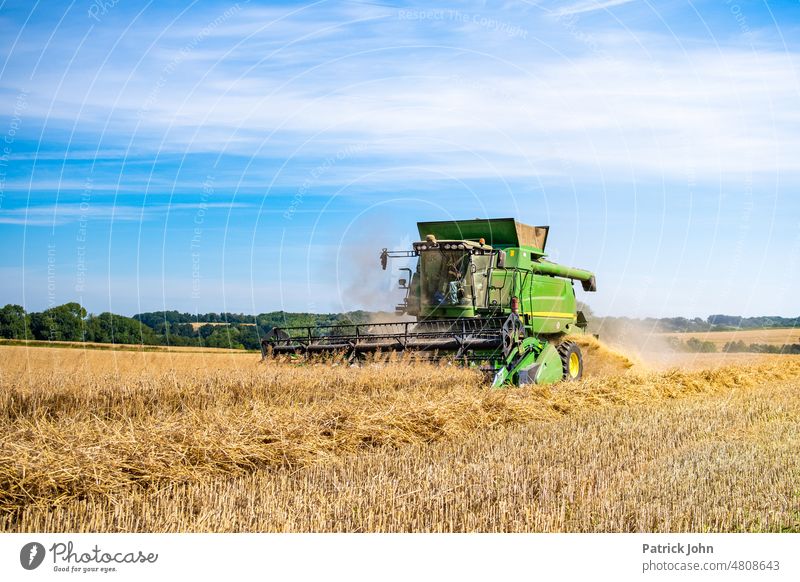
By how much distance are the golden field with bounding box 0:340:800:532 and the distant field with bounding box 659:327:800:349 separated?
13539mm

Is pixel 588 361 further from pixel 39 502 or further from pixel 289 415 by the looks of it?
pixel 39 502

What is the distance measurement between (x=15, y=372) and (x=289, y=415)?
11.9 feet

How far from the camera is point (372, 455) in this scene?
7.09 meters

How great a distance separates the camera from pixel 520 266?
1370 centimetres

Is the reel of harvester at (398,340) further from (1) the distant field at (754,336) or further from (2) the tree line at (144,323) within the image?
(1) the distant field at (754,336)

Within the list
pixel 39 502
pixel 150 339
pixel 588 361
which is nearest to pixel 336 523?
Result: pixel 39 502

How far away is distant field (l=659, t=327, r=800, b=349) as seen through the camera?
2431 centimetres

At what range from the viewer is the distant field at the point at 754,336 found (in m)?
24.3

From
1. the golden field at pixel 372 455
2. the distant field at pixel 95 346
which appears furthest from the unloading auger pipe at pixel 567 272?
the distant field at pixel 95 346
